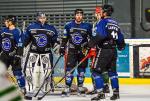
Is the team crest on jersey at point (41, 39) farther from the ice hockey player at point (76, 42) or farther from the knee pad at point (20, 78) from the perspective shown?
the knee pad at point (20, 78)

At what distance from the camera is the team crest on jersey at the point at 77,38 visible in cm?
652

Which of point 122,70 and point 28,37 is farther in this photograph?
point 122,70

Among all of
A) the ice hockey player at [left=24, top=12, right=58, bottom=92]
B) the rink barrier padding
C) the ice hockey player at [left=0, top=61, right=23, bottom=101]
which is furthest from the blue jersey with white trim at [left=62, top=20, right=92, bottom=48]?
the ice hockey player at [left=0, top=61, right=23, bottom=101]

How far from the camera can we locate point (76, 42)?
6.59 m

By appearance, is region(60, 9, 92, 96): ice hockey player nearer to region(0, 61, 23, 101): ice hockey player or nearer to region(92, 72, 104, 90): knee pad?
region(92, 72, 104, 90): knee pad

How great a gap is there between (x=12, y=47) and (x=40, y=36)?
0.61m

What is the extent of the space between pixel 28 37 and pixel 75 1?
5.56 metres

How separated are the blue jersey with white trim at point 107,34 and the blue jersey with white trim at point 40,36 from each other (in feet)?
2.59

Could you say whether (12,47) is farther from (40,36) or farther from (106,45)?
(106,45)

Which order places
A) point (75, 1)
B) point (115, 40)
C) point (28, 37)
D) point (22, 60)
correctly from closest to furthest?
1. point (115, 40)
2. point (28, 37)
3. point (22, 60)
4. point (75, 1)

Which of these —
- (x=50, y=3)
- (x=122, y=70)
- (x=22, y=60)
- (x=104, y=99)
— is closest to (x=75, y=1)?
(x=50, y=3)

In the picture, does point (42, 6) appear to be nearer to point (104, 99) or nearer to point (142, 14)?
point (142, 14)

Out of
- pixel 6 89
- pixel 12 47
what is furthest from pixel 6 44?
pixel 6 89

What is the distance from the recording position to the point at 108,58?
19.5ft
